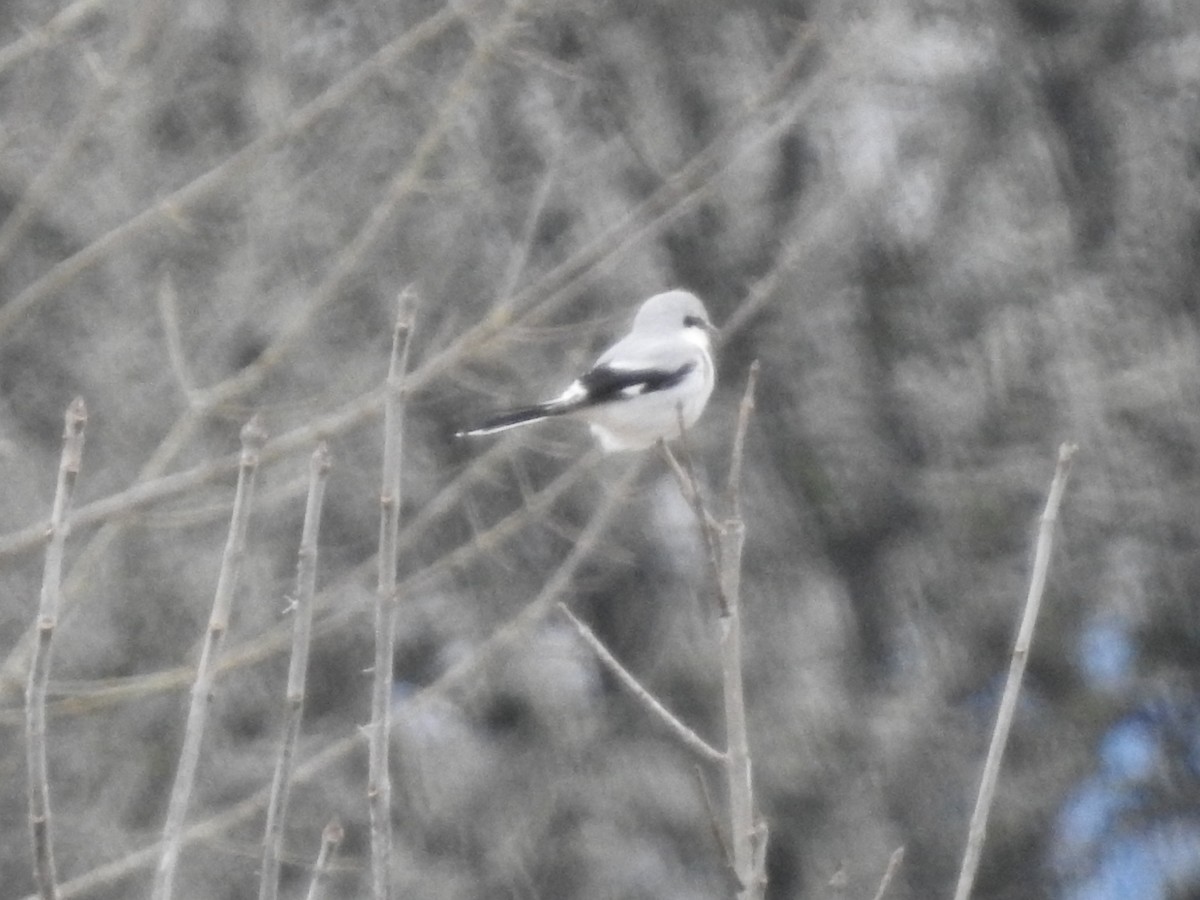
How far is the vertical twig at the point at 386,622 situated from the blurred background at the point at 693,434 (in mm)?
3500

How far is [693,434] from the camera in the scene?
7.68m

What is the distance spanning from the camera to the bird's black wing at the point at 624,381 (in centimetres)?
460

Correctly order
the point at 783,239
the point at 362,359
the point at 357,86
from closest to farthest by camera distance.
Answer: the point at 357,86 < the point at 362,359 < the point at 783,239

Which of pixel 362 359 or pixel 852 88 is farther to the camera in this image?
pixel 852 88

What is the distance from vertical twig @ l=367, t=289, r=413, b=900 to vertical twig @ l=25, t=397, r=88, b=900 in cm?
30

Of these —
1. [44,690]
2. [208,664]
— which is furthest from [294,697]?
[44,690]

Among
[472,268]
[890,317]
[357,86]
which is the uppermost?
[357,86]

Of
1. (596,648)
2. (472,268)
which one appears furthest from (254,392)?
(596,648)

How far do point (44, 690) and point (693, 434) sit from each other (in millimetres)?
5789

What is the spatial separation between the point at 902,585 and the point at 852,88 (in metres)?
1.95

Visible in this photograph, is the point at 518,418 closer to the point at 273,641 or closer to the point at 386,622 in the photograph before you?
the point at 273,641

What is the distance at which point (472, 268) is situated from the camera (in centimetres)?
752

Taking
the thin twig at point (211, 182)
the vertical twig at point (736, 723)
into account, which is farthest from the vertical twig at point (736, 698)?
the thin twig at point (211, 182)

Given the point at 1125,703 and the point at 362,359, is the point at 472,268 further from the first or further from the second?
the point at 1125,703
